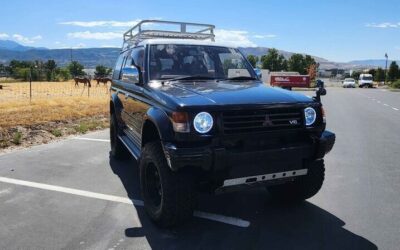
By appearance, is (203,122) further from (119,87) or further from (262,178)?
(119,87)

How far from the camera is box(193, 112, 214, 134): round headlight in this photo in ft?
13.0

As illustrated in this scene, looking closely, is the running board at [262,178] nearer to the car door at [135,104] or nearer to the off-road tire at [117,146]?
the car door at [135,104]

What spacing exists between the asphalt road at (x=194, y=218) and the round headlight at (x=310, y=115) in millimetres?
1109

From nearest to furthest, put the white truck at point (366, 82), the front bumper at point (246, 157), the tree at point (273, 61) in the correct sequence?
the front bumper at point (246, 157), the white truck at point (366, 82), the tree at point (273, 61)

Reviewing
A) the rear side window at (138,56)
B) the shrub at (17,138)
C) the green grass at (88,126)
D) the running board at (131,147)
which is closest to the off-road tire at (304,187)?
the running board at (131,147)

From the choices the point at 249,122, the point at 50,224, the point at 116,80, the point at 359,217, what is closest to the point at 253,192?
the point at 359,217

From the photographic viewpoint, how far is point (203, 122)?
3.97m

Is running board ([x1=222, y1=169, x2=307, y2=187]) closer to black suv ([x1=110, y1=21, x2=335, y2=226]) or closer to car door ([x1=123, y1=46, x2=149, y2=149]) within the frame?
black suv ([x1=110, y1=21, x2=335, y2=226])

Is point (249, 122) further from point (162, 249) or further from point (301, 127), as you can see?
point (162, 249)

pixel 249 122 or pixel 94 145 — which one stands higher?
pixel 249 122

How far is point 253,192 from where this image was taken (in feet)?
18.6

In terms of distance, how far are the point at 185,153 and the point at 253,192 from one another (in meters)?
2.14

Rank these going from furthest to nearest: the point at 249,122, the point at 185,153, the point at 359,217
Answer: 1. the point at 359,217
2. the point at 249,122
3. the point at 185,153

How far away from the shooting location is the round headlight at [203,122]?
3949 mm
